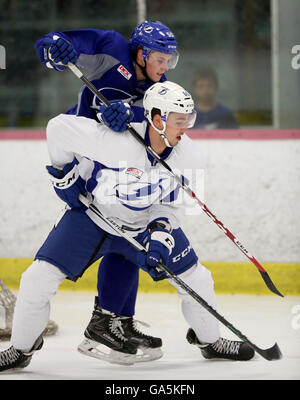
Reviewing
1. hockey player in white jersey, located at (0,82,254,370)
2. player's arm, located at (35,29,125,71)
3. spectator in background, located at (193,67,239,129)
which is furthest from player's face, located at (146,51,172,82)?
spectator in background, located at (193,67,239,129)

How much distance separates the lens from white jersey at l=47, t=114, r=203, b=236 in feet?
10.4

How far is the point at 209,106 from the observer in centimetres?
506

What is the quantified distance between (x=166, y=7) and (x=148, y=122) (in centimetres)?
209

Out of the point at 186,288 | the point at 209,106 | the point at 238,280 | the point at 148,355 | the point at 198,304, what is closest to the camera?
the point at 186,288

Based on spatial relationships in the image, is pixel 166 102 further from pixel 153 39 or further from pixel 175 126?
pixel 153 39

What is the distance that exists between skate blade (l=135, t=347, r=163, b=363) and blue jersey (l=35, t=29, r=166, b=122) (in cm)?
88

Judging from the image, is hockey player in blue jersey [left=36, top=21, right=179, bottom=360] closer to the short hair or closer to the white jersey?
the white jersey

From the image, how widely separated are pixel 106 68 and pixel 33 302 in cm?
91

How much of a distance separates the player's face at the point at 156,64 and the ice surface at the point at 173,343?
1.04 metres

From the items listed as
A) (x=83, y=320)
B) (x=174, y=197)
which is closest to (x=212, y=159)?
(x=83, y=320)

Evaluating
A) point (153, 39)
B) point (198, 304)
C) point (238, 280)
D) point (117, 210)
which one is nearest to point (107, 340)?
point (198, 304)
